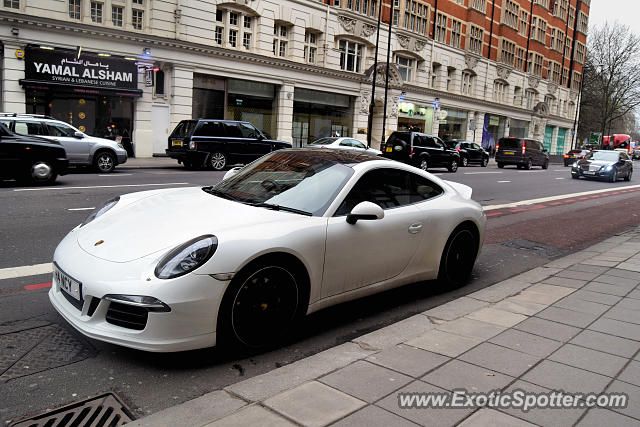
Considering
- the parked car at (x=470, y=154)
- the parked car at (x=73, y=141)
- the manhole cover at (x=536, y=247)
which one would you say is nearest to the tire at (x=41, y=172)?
the parked car at (x=73, y=141)

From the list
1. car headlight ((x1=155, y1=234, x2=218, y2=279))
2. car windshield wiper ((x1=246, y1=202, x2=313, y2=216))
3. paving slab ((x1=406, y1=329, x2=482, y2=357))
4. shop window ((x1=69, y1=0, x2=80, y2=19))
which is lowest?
paving slab ((x1=406, y1=329, x2=482, y2=357))

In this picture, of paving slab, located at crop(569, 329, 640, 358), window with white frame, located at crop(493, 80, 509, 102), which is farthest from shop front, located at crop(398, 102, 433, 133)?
paving slab, located at crop(569, 329, 640, 358)

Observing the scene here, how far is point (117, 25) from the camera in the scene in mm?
22750

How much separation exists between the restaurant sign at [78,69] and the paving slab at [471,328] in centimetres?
2142

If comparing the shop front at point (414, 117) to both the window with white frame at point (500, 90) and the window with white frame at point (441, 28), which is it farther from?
the window with white frame at point (500, 90)

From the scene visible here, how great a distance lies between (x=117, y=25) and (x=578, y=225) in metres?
20.9

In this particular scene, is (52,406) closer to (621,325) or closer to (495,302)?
(495,302)

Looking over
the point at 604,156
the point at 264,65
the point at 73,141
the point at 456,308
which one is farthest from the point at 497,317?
the point at 604,156

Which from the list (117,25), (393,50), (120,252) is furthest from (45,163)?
(393,50)

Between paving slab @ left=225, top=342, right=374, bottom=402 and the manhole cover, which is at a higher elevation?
the manhole cover

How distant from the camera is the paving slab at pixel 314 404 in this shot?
2551 millimetres

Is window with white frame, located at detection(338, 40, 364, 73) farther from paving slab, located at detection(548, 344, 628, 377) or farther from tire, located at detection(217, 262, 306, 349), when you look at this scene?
paving slab, located at detection(548, 344, 628, 377)

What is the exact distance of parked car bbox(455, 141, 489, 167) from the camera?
1235 inches

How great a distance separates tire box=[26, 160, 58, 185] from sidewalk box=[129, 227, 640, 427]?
10591 mm
